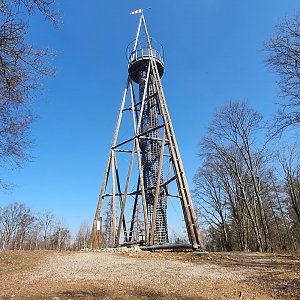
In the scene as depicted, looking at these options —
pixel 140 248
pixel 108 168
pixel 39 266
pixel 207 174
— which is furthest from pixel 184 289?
pixel 207 174

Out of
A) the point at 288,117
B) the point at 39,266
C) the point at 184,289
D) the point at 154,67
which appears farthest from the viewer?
the point at 154,67

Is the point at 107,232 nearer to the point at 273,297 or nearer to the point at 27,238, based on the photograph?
the point at 27,238

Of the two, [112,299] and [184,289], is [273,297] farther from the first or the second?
[112,299]

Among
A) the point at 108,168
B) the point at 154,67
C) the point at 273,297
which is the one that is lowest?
the point at 273,297

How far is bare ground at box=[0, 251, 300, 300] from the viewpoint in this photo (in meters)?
5.38

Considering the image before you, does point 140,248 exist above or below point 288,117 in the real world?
below

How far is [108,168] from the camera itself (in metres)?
17.2

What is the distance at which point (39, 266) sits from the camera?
30.3ft

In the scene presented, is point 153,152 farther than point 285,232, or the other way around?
point 285,232

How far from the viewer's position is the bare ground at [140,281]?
538 centimetres

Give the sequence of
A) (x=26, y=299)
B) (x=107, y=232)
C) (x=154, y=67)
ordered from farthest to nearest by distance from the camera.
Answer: (x=107, y=232)
(x=154, y=67)
(x=26, y=299)

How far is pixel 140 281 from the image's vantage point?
664 cm

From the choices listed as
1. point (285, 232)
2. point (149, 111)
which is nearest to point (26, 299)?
point (149, 111)

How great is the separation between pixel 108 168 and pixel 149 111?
5043 millimetres
